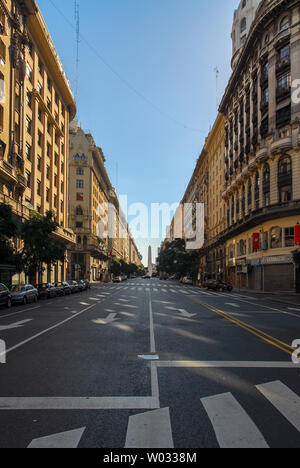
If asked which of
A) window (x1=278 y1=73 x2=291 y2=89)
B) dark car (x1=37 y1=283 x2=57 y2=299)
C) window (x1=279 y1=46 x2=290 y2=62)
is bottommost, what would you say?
dark car (x1=37 y1=283 x2=57 y2=299)

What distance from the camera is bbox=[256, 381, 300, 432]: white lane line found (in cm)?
468

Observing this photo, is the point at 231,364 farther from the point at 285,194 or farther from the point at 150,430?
the point at 285,194

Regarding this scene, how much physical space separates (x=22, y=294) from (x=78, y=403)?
19424 mm

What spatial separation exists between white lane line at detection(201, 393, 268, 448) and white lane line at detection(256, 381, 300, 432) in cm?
55

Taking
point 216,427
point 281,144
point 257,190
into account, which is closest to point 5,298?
point 216,427

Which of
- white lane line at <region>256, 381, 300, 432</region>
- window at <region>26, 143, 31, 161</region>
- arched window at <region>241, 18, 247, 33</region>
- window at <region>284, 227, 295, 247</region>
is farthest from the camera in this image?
arched window at <region>241, 18, 247, 33</region>

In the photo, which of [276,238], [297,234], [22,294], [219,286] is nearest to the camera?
[22,294]

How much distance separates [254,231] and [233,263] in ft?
34.0

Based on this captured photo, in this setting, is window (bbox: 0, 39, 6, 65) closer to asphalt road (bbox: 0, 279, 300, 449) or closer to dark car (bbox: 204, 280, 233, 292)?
asphalt road (bbox: 0, 279, 300, 449)

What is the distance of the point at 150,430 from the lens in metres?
4.21

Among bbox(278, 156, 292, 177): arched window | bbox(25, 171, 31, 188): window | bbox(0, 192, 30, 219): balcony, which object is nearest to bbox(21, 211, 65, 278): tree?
bbox(0, 192, 30, 219): balcony

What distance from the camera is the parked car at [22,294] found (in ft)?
73.3
